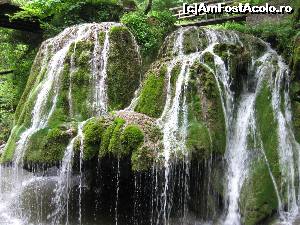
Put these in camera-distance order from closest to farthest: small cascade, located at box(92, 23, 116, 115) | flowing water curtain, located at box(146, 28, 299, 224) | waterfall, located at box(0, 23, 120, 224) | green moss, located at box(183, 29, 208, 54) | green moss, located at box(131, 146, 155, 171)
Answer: green moss, located at box(131, 146, 155, 171)
flowing water curtain, located at box(146, 28, 299, 224)
waterfall, located at box(0, 23, 120, 224)
small cascade, located at box(92, 23, 116, 115)
green moss, located at box(183, 29, 208, 54)

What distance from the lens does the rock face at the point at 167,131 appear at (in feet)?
26.8

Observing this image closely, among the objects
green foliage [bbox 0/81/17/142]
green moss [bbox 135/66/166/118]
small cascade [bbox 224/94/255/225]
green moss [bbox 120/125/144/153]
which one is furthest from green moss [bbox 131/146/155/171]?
green foliage [bbox 0/81/17/142]

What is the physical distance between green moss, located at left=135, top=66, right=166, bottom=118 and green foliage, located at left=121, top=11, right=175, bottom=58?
246 centimetres

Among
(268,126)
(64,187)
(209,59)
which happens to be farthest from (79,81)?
(268,126)

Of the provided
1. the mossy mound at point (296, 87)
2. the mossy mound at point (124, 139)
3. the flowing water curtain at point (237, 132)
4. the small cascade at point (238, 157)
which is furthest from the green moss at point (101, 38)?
the mossy mound at point (296, 87)

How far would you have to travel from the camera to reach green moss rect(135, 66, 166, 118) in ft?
30.0

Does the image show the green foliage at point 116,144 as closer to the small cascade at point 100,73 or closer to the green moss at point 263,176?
the small cascade at point 100,73

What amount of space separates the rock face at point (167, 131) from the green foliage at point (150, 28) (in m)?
0.95

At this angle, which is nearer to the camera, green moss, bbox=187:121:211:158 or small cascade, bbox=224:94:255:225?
green moss, bbox=187:121:211:158

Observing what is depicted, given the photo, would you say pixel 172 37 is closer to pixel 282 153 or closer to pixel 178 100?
pixel 178 100

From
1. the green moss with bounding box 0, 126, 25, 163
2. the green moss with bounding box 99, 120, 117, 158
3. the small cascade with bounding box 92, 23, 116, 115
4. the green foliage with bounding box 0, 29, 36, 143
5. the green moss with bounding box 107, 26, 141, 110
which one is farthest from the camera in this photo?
the green foliage with bounding box 0, 29, 36, 143

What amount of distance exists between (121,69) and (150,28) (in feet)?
8.02

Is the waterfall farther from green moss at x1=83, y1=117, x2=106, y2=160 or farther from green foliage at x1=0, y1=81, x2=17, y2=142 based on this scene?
green foliage at x1=0, y1=81, x2=17, y2=142

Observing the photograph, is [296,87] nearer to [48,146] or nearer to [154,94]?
[154,94]
